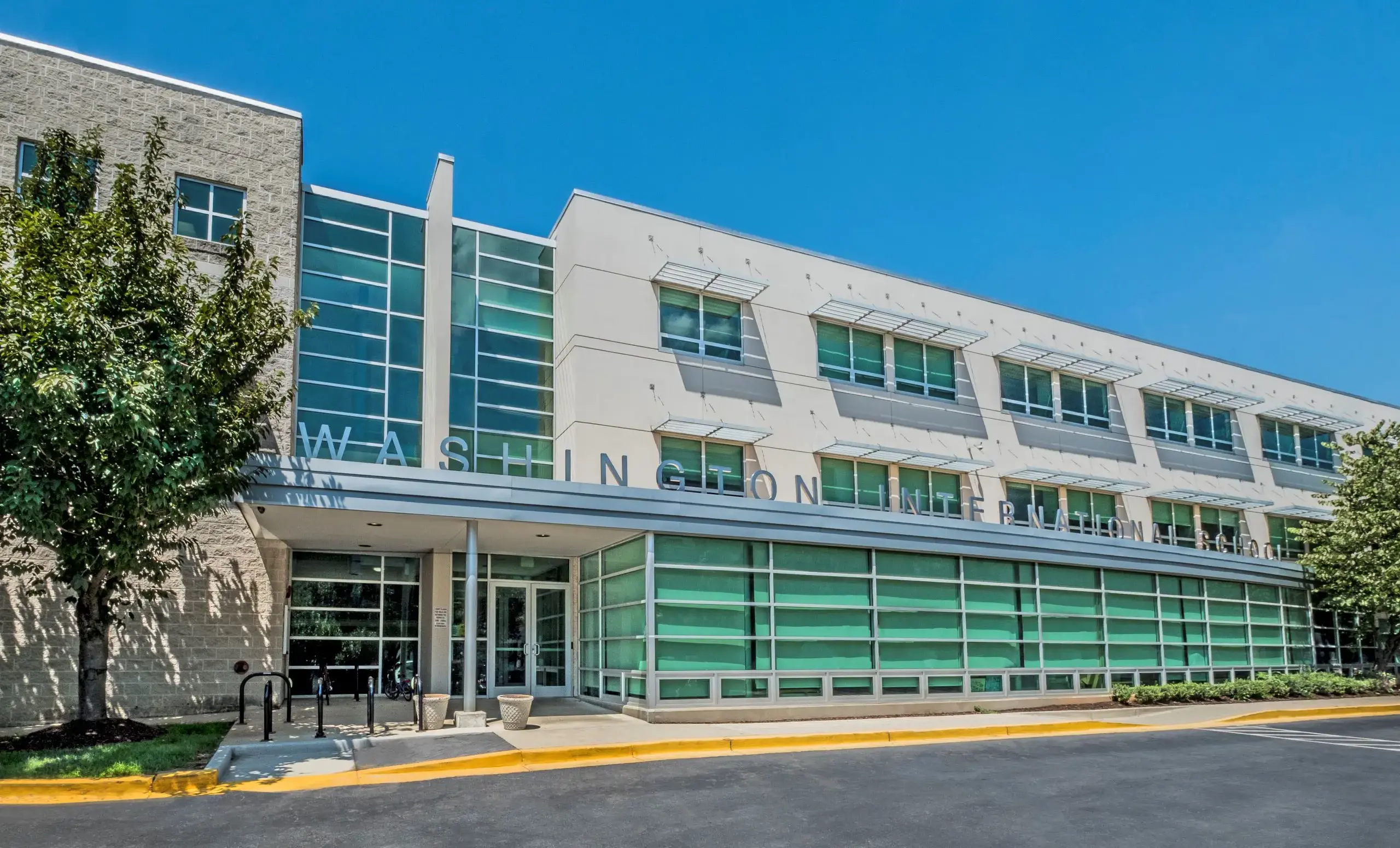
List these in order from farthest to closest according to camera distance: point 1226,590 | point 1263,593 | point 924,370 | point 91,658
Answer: point 1263,593
point 1226,590
point 924,370
point 91,658

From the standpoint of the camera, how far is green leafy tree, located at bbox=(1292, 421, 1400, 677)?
2905 centimetres

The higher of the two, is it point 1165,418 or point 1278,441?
point 1165,418

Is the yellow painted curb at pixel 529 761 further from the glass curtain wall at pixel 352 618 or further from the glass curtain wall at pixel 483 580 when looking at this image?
the glass curtain wall at pixel 352 618

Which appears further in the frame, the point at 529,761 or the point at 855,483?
the point at 855,483

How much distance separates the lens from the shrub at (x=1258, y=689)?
2377 cm

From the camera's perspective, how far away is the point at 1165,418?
107 feet

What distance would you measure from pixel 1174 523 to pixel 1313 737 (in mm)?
14718

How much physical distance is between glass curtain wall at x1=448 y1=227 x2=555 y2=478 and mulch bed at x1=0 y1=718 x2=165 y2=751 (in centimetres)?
869

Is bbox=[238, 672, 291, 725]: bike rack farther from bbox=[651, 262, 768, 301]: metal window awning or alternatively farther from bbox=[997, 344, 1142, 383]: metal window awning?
bbox=[997, 344, 1142, 383]: metal window awning

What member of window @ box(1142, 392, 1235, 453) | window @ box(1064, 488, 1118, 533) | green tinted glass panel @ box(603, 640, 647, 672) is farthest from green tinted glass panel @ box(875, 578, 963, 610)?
window @ box(1142, 392, 1235, 453)

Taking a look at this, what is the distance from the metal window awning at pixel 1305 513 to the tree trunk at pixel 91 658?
33.3m

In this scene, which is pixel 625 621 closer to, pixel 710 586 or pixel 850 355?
pixel 710 586

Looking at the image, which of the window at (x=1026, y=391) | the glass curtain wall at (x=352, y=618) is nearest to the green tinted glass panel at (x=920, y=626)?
the window at (x=1026, y=391)

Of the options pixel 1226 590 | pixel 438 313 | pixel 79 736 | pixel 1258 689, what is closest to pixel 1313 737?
pixel 1258 689
